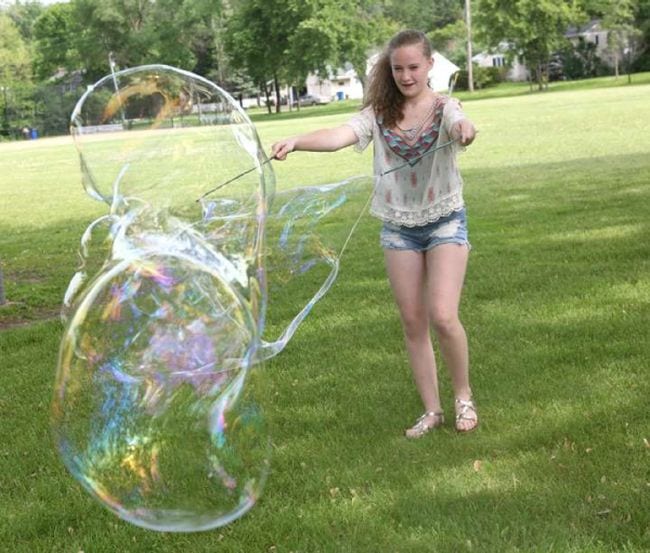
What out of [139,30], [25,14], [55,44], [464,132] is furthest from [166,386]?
[25,14]

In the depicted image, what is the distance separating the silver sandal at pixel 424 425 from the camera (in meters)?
4.56

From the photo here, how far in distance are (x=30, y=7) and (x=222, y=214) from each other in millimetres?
144417

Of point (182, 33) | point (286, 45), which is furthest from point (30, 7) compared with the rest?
point (286, 45)

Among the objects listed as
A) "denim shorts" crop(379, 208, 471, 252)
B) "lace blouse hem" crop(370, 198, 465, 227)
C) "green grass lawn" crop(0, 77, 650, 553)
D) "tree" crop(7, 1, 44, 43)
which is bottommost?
"green grass lawn" crop(0, 77, 650, 553)

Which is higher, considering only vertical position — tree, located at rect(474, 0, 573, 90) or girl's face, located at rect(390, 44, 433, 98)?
tree, located at rect(474, 0, 573, 90)

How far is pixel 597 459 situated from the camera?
4.06 meters

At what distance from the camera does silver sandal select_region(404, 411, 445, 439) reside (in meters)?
4.56

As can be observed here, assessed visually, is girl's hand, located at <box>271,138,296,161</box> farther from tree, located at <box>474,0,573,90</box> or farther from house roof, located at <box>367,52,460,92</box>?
tree, located at <box>474,0,573,90</box>

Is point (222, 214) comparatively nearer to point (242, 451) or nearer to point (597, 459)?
point (242, 451)

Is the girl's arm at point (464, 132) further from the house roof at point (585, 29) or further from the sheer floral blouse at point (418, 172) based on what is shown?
the house roof at point (585, 29)

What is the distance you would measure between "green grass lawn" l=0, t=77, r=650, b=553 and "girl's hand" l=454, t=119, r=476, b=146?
1296 millimetres

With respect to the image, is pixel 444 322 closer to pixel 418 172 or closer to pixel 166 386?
pixel 418 172

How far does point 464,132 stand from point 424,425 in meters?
1.49

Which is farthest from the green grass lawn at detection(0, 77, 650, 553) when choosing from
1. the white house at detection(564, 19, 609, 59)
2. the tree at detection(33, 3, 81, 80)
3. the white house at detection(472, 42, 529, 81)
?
the tree at detection(33, 3, 81, 80)
